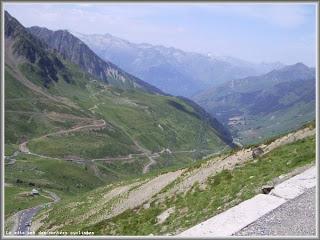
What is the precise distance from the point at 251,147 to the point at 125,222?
20.0 metres

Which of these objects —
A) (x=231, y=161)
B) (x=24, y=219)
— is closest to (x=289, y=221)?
(x=231, y=161)

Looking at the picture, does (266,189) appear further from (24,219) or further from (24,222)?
(24,219)

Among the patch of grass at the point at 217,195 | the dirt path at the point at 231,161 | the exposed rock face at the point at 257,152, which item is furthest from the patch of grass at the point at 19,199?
the patch of grass at the point at 217,195

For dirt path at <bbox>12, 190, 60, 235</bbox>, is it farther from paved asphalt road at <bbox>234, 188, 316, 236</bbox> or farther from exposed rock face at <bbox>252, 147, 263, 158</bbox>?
paved asphalt road at <bbox>234, 188, 316, 236</bbox>

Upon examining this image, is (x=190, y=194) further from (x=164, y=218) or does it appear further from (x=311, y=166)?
(x=311, y=166)

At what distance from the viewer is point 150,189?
59.8 m

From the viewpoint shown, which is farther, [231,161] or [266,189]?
[231,161]

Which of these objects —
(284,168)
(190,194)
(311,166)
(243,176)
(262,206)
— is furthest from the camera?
(190,194)

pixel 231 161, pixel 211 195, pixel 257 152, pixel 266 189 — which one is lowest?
pixel 231 161

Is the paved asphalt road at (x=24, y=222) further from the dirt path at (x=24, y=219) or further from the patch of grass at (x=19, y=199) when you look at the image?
the patch of grass at (x=19, y=199)

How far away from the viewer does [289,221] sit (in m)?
21.3

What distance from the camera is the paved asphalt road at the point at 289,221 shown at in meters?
20.3

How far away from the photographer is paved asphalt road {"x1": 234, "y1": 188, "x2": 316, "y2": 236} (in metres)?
20.3

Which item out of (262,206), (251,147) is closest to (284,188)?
(262,206)
